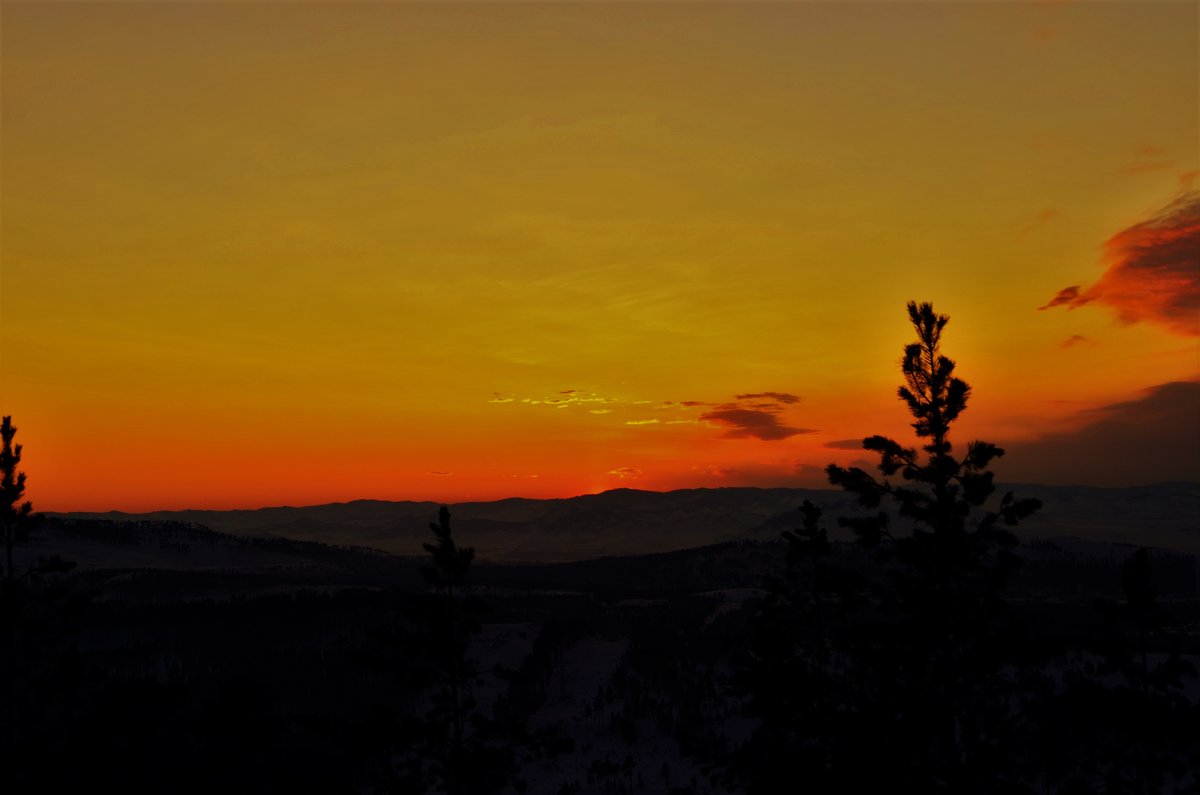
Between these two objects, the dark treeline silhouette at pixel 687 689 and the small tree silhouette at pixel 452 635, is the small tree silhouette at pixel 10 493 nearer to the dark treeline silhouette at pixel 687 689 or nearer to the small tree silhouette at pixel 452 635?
the dark treeline silhouette at pixel 687 689

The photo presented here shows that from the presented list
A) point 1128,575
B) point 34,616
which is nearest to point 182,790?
point 34,616

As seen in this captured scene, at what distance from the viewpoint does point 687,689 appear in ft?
143

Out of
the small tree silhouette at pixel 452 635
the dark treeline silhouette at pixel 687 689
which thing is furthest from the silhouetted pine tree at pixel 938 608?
the small tree silhouette at pixel 452 635

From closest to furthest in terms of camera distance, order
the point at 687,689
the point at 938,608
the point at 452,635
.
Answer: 1. the point at 938,608
2. the point at 452,635
3. the point at 687,689

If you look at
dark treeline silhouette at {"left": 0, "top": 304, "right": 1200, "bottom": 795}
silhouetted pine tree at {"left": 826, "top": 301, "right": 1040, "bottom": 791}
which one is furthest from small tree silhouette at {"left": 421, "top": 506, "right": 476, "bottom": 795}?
silhouetted pine tree at {"left": 826, "top": 301, "right": 1040, "bottom": 791}

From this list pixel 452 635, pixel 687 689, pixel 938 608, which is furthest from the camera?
pixel 687 689

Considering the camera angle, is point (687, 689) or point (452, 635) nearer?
point (452, 635)

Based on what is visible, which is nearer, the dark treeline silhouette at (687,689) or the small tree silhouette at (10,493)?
the dark treeline silhouette at (687,689)

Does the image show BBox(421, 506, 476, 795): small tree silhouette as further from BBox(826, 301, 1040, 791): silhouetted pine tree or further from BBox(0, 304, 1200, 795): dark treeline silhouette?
BBox(826, 301, 1040, 791): silhouetted pine tree

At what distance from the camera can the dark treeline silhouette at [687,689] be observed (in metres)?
16.6

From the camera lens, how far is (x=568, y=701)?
1709 inches

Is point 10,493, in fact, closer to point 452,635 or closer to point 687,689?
point 452,635

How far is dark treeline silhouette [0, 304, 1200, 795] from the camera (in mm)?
16641

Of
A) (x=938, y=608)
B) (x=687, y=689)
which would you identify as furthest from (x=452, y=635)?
(x=687, y=689)
